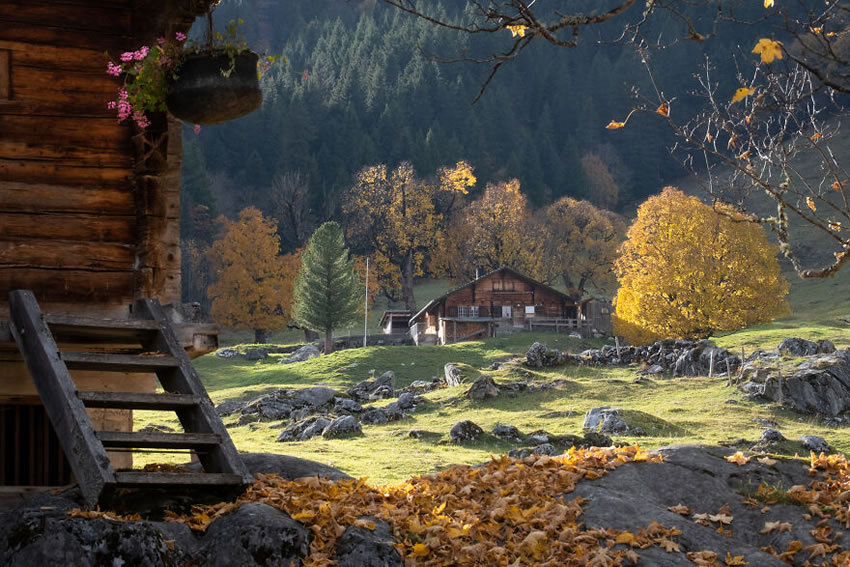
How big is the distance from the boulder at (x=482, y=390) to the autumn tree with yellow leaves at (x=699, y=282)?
18.2 metres

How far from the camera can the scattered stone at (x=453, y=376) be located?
3494 cm

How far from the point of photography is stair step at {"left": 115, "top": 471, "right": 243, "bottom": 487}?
7103mm

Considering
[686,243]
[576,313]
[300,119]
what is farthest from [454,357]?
[300,119]

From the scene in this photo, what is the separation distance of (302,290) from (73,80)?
52448mm

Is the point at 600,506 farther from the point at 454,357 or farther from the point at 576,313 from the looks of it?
the point at 576,313

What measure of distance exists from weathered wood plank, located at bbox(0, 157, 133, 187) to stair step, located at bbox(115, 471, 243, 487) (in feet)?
13.2

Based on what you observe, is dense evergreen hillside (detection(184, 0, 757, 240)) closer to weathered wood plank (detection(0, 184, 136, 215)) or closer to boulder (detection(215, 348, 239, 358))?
boulder (detection(215, 348, 239, 358))

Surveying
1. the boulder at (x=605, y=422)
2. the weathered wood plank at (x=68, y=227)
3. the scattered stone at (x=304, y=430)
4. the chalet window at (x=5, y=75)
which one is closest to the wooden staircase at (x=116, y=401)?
the weathered wood plank at (x=68, y=227)

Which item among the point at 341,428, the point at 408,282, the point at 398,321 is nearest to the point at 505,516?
the point at 341,428

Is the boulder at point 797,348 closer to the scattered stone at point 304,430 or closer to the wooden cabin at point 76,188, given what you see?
the scattered stone at point 304,430

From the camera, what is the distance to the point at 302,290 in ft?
204

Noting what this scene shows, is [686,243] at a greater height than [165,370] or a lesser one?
greater

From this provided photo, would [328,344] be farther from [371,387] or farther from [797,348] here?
[797,348]

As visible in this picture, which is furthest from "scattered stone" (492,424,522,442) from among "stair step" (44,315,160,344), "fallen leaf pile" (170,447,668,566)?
"stair step" (44,315,160,344)
